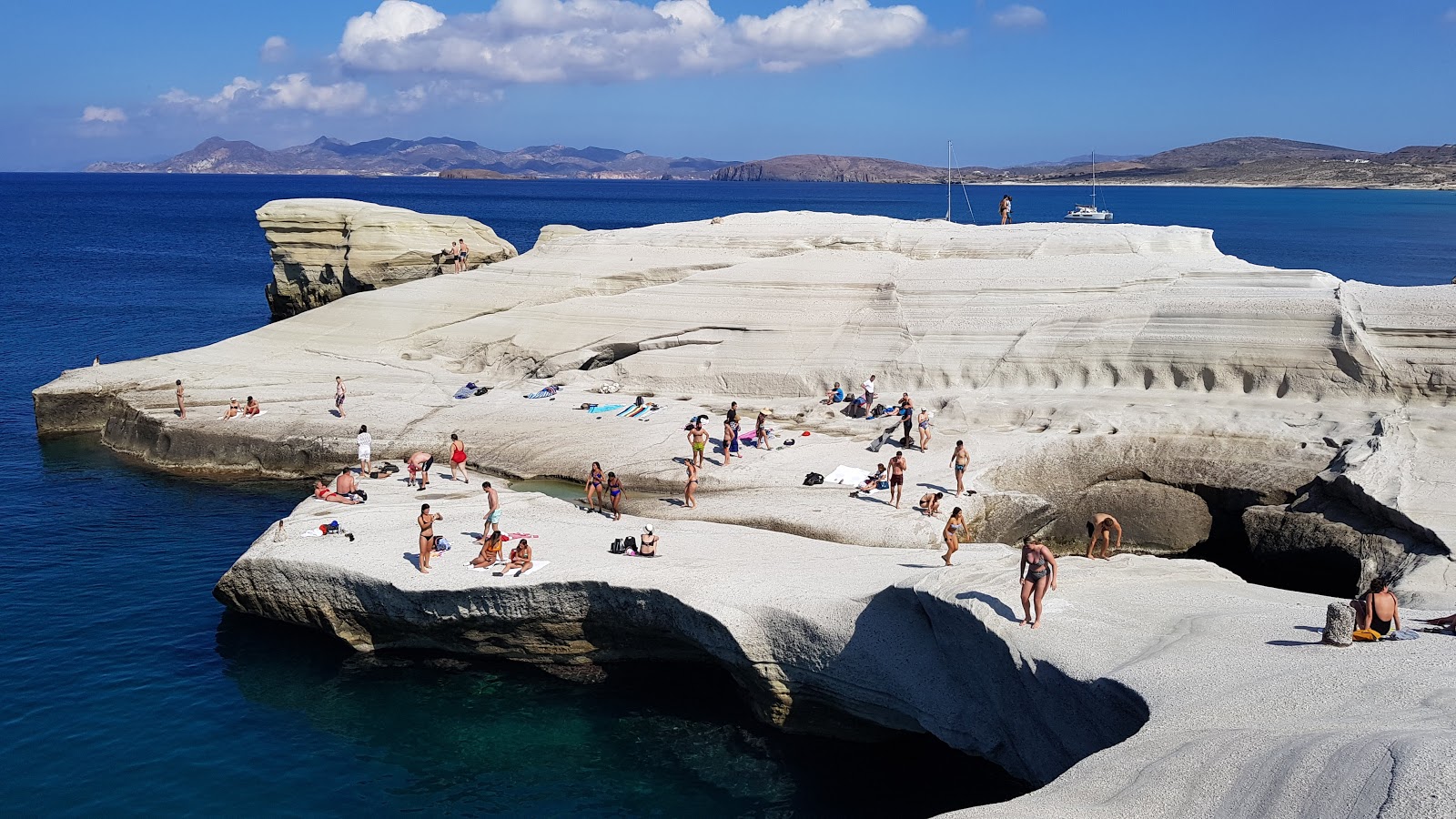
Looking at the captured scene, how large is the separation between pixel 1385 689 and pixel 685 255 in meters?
30.6

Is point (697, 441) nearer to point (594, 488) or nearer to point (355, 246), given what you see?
point (594, 488)

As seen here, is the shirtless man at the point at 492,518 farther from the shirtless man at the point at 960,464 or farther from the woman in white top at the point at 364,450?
the shirtless man at the point at 960,464

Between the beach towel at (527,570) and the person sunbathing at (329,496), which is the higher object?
the person sunbathing at (329,496)

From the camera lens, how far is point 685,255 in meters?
39.7

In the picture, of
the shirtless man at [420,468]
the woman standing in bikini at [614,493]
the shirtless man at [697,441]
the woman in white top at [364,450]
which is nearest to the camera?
the woman standing in bikini at [614,493]

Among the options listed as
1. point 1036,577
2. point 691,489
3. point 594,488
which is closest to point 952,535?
point 1036,577

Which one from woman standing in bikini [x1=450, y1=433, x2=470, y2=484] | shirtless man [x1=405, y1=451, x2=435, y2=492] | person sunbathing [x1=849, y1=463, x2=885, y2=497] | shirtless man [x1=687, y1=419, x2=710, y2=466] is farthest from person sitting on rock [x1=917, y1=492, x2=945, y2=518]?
shirtless man [x1=405, y1=451, x2=435, y2=492]

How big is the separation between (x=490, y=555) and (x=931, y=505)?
9.29 metres

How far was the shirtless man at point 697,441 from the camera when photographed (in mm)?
25797

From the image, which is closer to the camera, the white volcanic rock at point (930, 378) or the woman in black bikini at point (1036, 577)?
the woman in black bikini at point (1036, 577)

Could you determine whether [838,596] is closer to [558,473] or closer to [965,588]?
[965,588]

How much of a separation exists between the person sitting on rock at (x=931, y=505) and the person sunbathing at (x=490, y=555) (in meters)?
9.05

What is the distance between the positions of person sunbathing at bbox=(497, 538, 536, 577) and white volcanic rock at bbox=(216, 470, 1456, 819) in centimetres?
36

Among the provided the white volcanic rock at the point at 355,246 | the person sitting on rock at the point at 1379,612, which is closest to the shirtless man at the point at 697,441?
the person sitting on rock at the point at 1379,612
